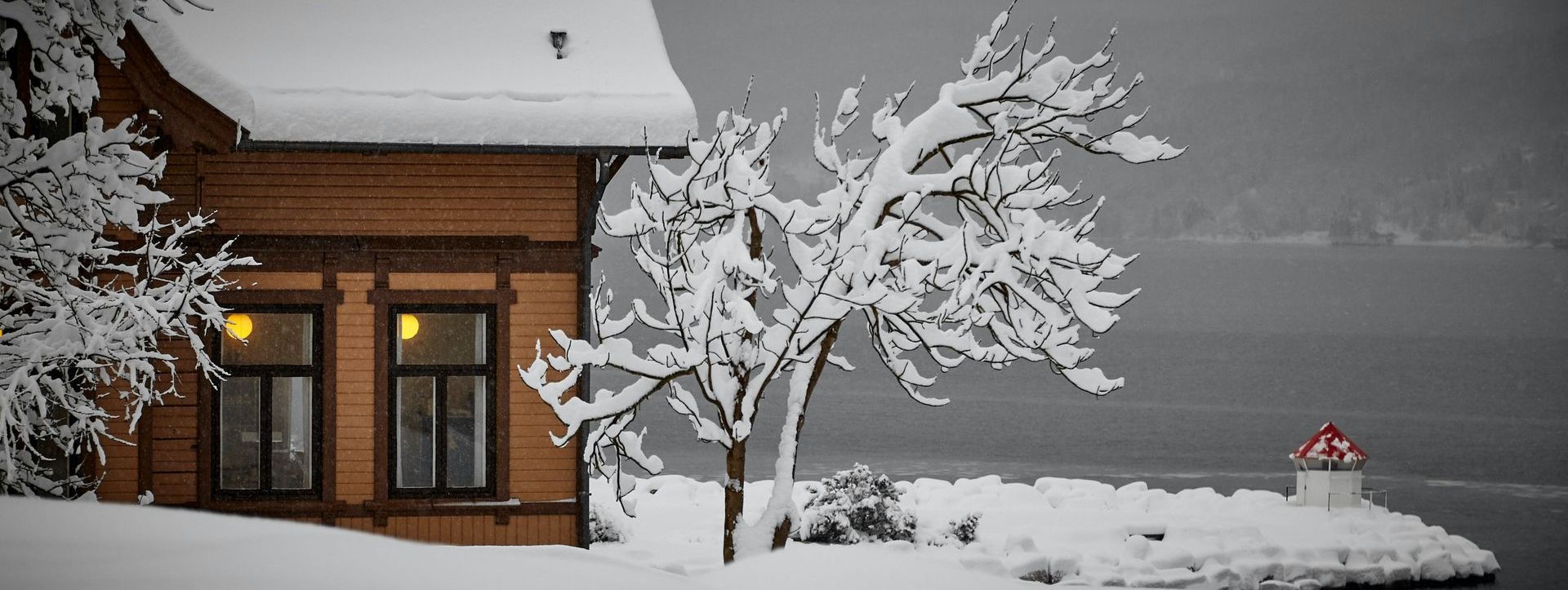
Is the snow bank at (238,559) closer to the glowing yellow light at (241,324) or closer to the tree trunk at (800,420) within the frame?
the tree trunk at (800,420)

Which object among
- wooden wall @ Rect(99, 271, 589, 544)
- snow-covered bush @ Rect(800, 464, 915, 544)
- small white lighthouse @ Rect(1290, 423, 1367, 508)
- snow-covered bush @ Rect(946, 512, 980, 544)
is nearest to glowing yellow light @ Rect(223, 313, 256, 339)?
wooden wall @ Rect(99, 271, 589, 544)

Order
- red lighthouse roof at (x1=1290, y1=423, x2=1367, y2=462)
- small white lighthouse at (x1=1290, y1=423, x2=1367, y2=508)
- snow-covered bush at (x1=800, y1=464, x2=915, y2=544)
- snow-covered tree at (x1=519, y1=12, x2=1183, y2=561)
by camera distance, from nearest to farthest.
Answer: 1. snow-covered tree at (x1=519, y1=12, x2=1183, y2=561)
2. snow-covered bush at (x1=800, y1=464, x2=915, y2=544)
3. red lighthouse roof at (x1=1290, y1=423, x2=1367, y2=462)
4. small white lighthouse at (x1=1290, y1=423, x2=1367, y2=508)

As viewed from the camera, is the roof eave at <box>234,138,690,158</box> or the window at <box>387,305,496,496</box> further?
the window at <box>387,305,496,496</box>

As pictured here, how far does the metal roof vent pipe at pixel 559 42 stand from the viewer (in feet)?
39.5

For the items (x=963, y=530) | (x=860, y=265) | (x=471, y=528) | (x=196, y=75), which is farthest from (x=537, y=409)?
(x=963, y=530)

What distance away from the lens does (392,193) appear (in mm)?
11531

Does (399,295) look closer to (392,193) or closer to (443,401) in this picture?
(392,193)

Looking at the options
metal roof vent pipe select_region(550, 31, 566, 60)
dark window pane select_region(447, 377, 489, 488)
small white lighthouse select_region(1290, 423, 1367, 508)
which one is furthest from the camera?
small white lighthouse select_region(1290, 423, 1367, 508)

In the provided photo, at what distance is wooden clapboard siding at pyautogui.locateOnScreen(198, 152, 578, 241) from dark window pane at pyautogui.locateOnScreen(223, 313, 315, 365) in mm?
713

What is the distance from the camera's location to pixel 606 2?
12.9 meters

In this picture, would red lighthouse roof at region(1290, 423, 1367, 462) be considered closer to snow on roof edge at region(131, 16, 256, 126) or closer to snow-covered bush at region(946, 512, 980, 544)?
snow-covered bush at region(946, 512, 980, 544)

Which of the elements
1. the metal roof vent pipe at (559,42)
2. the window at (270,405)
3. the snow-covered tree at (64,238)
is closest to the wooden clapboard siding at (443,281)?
the window at (270,405)

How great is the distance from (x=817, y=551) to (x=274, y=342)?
9805 mm

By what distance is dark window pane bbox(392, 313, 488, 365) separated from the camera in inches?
455
